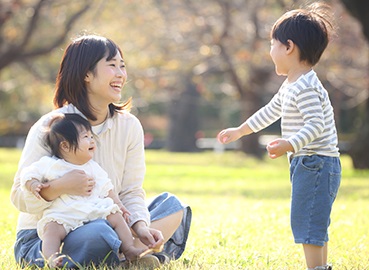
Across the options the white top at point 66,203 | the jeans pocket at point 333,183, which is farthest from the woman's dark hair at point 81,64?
the jeans pocket at point 333,183

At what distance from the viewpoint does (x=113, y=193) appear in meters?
4.32

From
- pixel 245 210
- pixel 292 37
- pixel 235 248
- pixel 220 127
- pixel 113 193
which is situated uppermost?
pixel 292 37

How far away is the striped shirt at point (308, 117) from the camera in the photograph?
3.99 metres

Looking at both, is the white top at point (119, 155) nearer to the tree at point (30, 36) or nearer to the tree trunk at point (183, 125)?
the tree at point (30, 36)

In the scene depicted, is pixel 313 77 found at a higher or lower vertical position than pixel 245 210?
higher

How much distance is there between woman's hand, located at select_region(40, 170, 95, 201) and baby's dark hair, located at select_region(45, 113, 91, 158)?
155 mm

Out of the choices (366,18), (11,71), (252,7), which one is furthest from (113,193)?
(11,71)

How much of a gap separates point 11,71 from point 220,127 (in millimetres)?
16076

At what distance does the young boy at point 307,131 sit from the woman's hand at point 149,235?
0.71 metres

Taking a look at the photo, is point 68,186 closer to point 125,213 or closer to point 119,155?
point 125,213

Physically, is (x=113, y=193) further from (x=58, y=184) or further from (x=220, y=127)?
(x=220, y=127)

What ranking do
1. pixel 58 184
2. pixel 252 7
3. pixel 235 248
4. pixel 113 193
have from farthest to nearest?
pixel 252 7 → pixel 235 248 → pixel 113 193 → pixel 58 184

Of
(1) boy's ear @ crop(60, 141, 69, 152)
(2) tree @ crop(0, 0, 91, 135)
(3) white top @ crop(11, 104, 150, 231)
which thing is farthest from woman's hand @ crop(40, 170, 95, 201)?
(2) tree @ crop(0, 0, 91, 135)

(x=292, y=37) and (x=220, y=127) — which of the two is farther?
(x=220, y=127)
